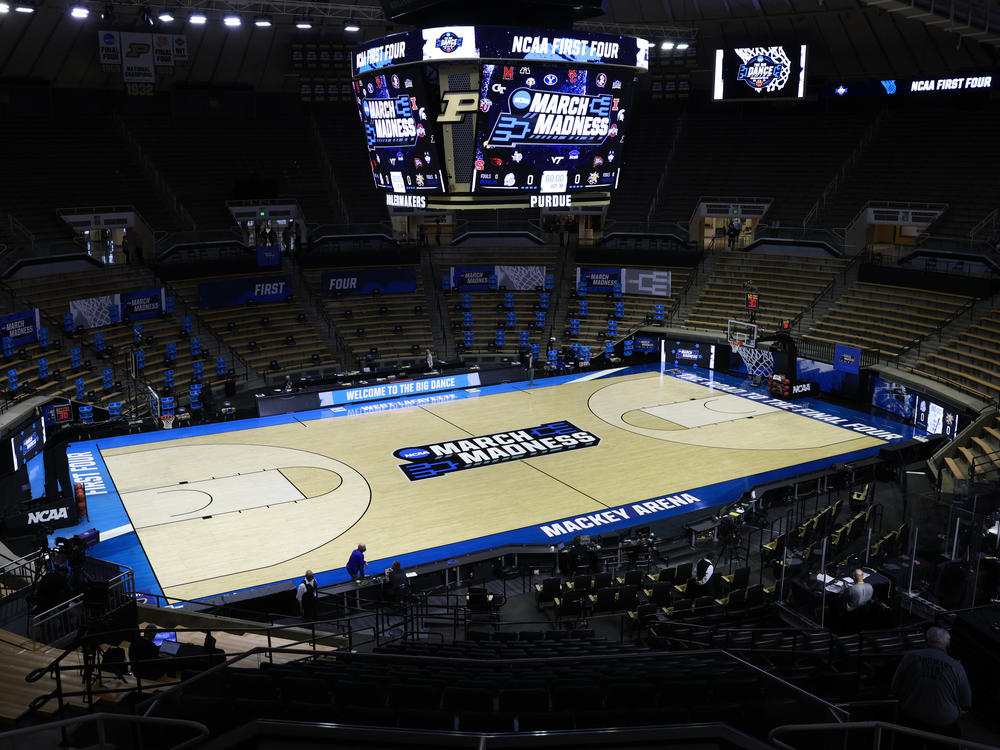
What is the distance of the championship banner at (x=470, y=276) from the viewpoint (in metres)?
38.9

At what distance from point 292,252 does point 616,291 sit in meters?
15.3

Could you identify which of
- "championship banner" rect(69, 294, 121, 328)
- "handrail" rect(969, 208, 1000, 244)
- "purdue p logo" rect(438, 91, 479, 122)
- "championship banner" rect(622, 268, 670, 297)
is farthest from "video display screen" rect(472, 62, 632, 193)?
"championship banner" rect(622, 268, 670, 297)

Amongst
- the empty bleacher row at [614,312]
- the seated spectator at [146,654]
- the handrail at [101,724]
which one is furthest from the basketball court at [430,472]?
the handrail at [101,724]

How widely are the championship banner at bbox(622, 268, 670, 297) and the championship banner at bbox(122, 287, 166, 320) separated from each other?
20.5m

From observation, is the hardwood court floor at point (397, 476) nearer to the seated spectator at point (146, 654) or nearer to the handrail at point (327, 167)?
the seated spectator at point (146, 654)

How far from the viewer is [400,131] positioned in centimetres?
1839

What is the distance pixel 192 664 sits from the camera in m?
9.05

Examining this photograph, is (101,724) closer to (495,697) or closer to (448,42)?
(495,697)

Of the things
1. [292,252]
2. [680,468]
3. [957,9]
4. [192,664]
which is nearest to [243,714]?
[192,664]

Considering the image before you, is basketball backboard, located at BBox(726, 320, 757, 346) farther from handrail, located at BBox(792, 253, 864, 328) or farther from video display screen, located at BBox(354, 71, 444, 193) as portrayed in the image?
video display screen, located at BBox(354, 71, 444, 193)

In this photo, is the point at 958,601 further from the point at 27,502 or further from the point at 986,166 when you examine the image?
the point at 986,166

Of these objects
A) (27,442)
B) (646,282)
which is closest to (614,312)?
(646,282)

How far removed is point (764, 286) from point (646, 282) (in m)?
5.35

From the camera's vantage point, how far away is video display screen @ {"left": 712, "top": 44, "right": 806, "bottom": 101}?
35.1 metres
